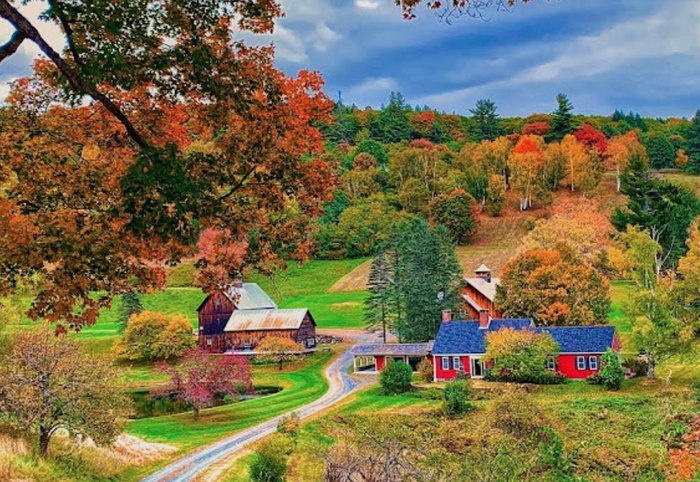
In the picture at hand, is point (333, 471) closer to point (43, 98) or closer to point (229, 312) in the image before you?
point (43, 98)

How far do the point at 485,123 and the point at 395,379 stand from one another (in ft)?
338

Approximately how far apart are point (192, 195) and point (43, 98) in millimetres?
3529

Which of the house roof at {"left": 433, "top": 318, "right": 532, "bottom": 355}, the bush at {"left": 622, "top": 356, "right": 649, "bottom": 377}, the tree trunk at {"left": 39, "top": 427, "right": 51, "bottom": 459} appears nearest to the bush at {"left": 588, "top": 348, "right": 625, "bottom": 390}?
the bush at {"left": 622, "top": 356, "right": 649, "bottom": 377}

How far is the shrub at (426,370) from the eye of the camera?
43.9 meters

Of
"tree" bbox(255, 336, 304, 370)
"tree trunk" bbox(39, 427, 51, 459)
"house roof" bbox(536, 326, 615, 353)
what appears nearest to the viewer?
"tree trunk" bbox(39, 427, 51, 459)

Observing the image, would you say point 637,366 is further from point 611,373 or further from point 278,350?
point 278,350

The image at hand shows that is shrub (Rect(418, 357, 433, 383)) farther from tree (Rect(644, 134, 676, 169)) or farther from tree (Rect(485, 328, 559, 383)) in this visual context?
tree (Rect(644, 134, 676, 169))

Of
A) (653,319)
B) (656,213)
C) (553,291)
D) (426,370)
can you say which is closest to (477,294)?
(553,291)

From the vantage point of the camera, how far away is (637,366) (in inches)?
1567

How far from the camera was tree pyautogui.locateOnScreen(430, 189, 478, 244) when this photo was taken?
8712 cm

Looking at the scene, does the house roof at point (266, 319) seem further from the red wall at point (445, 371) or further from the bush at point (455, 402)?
the bush at point (455, 402)

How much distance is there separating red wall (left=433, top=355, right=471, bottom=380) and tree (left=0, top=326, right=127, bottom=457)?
24.0m

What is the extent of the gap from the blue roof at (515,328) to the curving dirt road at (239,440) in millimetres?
6367

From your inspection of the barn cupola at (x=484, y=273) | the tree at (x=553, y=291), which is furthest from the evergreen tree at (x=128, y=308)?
the tree at (x=553, y=291)
